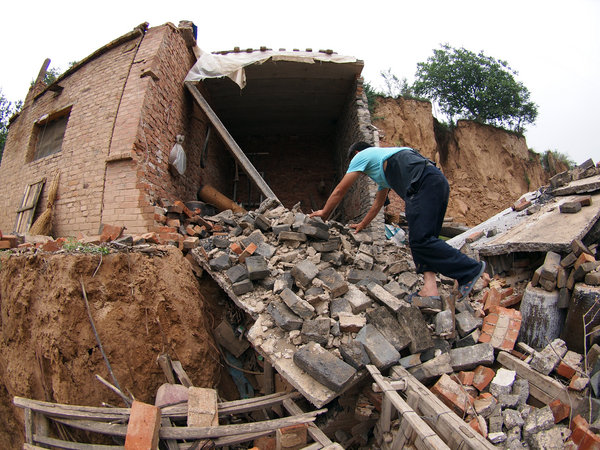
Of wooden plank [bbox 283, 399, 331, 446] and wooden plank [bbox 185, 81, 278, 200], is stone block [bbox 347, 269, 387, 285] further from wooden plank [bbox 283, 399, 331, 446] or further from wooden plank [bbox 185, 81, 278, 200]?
wooden plank [bbox 185, 81, 278, 200]

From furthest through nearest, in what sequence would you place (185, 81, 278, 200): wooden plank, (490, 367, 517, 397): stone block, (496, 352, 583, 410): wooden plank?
(185, 81, 278, 200): wooden plank → (490, 367, 517, 397): stone block → (496, 352, 583, 410): wooden plank

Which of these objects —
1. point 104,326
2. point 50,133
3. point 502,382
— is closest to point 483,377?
point 502,382

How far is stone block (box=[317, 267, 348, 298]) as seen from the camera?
8.96ft

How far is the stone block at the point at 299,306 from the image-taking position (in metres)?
2.50

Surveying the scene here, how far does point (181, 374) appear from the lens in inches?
108

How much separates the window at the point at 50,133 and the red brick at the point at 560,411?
796 centimetres

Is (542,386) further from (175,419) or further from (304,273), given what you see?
(175,419)

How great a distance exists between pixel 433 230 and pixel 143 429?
273cm

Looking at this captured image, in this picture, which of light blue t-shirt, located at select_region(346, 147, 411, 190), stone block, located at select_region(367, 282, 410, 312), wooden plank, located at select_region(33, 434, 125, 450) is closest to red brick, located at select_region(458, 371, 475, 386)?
stone block, located at select_region(367, 282, 410, 312)

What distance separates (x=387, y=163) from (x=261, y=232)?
5.75 ft

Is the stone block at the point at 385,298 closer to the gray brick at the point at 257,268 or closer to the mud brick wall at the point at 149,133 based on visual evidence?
the gray brick at the point at 257,268

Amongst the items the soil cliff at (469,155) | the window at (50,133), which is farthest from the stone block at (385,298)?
the soil cliff at (469,155)

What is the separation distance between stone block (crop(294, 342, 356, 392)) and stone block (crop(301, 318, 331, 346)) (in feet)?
0.28

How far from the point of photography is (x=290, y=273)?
2.97 metres
